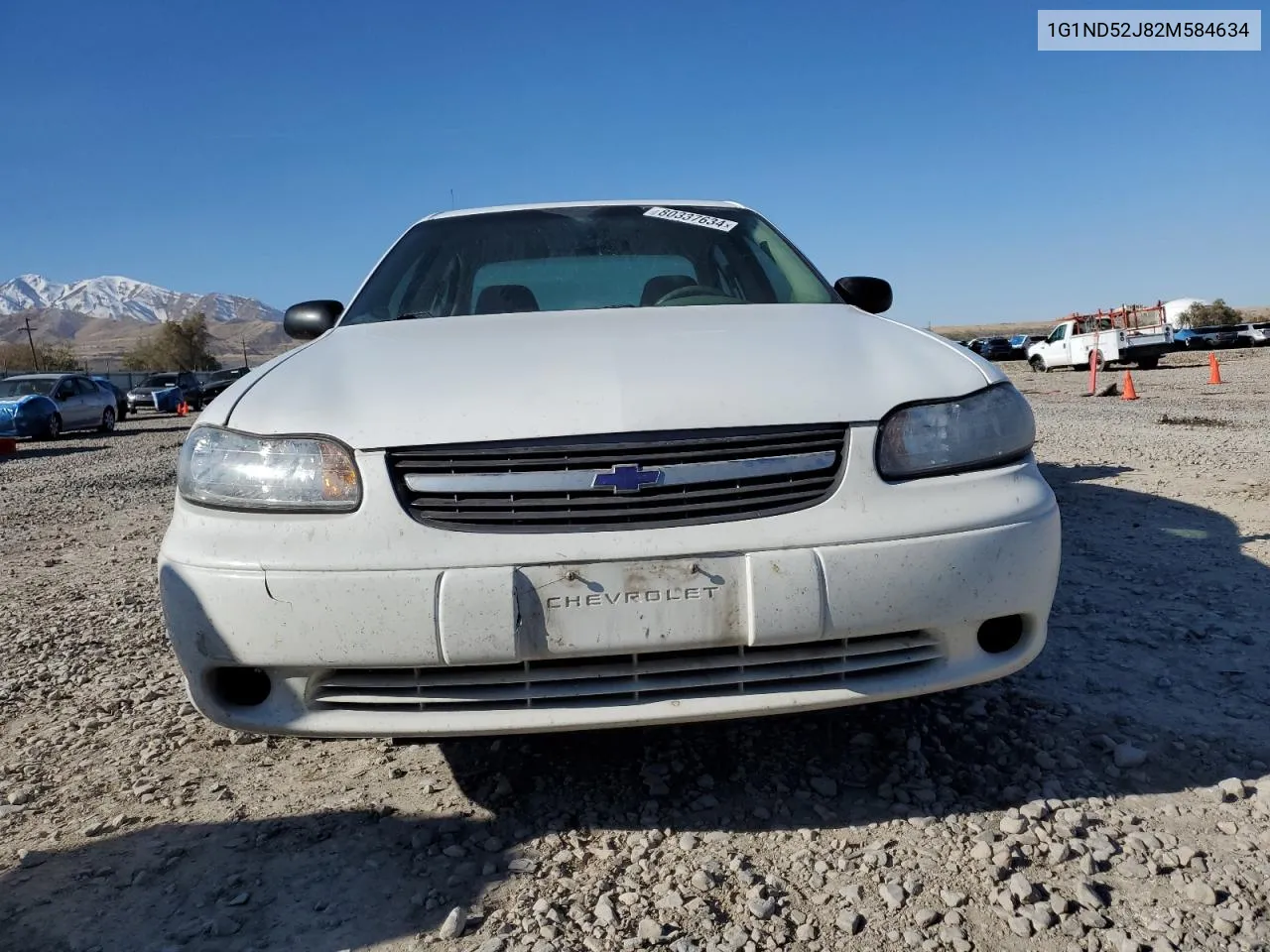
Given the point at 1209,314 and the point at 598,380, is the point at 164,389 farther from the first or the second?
the point at 1209,314

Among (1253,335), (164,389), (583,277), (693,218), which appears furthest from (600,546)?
(1253,335)

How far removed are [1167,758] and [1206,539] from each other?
8.17ft

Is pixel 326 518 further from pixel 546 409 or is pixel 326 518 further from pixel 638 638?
pixel 638 638

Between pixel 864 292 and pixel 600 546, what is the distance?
5.72 ft

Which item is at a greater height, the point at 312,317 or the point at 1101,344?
the point at 312,317

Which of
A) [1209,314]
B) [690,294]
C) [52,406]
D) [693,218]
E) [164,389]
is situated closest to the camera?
[690,294]

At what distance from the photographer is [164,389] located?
33156mm

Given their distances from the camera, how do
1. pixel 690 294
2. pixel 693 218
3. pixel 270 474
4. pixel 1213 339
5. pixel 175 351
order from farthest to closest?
pixel 175 351 → pixel 1213 339 → pixel 693 218 → pixel 690 294 → pixel 270 474

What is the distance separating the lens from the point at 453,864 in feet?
6.30

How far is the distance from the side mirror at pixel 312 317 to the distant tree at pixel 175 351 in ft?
285

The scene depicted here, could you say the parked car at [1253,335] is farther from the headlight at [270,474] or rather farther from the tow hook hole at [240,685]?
the tow hook hole at [240,685]

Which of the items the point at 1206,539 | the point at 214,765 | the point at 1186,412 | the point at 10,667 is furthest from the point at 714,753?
the point at 1186,412

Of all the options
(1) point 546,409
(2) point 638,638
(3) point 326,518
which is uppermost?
(1) point 546,409

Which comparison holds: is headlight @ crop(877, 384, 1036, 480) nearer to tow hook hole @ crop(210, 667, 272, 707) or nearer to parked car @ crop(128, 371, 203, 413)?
tow hook hole @ crop(210, 667, 272, 707)
